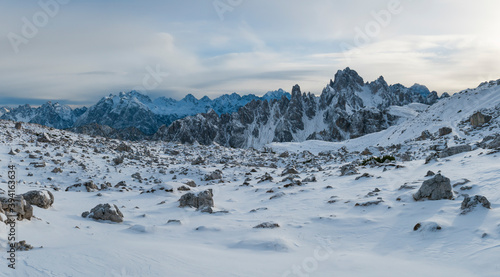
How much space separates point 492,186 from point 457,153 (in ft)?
42.6

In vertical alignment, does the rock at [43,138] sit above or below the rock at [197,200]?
above

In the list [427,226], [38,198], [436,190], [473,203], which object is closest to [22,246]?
[38,198]

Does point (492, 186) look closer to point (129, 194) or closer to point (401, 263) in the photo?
point (401, 263)

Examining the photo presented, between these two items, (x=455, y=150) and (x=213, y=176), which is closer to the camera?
(x=455, y=150)

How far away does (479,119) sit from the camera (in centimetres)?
4747

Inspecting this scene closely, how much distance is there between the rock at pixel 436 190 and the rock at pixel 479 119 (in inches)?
1690

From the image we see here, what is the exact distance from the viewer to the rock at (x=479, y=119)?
4638cm

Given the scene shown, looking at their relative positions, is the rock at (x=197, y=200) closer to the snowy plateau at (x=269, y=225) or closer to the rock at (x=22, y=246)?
the snowy plateau at (x=269, y=225)

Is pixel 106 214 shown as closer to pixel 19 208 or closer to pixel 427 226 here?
pixel 19 208

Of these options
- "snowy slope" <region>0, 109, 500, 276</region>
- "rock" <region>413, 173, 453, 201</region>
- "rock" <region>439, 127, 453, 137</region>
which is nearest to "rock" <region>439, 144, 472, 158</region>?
"snowy slope" <region>0, 109, 500, 276</region>

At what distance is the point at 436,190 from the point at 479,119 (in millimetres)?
44738

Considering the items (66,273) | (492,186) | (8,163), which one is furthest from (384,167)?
(8,163)

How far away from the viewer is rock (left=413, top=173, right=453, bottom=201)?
488 inches

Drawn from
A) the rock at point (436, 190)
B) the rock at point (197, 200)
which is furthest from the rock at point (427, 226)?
the rock at point (197, 200)
